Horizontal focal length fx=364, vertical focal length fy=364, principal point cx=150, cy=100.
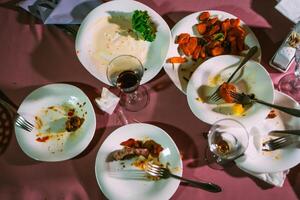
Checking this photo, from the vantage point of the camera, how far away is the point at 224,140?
1.00 meters

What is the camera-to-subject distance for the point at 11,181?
1.06 meters

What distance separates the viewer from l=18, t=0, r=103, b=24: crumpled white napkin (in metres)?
1.18

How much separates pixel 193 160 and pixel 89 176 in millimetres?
299

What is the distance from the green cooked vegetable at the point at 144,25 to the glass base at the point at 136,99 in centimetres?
16

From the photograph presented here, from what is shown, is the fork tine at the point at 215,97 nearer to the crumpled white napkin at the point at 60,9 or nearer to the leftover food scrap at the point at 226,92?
the leftover food scrap at the point at 226,92

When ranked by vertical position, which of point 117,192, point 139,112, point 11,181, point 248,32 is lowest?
point 11,181

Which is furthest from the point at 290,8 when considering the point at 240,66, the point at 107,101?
the point at 107,101

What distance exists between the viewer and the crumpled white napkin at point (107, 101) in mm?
1065

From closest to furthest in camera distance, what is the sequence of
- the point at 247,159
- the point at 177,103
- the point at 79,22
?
the point at 247,159 → the point at 177,103 → the point at 79,22

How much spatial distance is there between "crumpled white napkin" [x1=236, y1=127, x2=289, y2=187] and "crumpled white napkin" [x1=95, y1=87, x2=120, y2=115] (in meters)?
0.39

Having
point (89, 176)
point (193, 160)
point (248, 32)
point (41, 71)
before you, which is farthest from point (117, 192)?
point (248, 32)

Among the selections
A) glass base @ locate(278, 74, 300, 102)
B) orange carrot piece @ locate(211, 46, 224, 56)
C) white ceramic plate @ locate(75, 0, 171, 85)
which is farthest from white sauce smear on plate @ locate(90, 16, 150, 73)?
glass base @ locate(278, 74, 300, 102)

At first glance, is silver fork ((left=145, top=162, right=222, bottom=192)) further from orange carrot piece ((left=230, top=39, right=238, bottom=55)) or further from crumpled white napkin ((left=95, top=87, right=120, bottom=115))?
orange carrot piece ((left=230, top=39, right=238, bottom=55))

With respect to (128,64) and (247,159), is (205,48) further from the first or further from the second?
(247,159)
